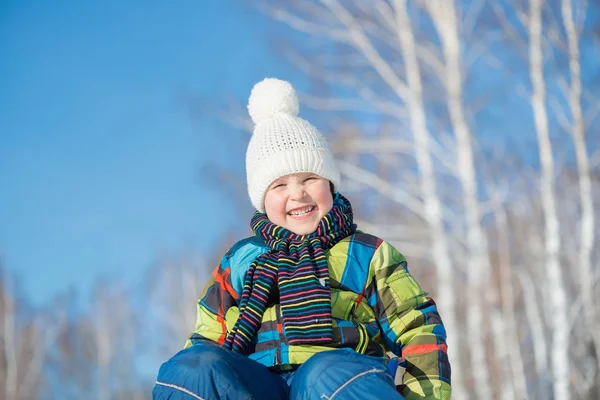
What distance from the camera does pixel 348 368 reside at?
1.75 meters

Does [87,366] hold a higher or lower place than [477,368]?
higher

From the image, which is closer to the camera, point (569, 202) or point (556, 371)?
point (556, 371)

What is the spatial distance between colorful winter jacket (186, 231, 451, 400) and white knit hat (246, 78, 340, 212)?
0.27 meters

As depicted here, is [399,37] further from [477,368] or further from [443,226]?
[477,368]

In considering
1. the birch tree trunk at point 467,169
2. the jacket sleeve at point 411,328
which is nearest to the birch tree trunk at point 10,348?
the birch tree trunk at point 467,169

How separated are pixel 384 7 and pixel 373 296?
682 cm

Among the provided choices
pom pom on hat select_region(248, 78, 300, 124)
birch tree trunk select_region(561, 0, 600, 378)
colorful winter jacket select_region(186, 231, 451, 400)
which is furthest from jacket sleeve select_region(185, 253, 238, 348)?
birch tree trunk select_region(561, 0, 600, 378)

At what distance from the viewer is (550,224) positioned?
7457 mm

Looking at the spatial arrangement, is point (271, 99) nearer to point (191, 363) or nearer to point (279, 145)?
point (279, 145)

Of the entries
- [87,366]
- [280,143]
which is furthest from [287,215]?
[87,366]

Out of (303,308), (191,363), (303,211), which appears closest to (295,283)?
(303,308)

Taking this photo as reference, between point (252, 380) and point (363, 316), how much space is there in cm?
51

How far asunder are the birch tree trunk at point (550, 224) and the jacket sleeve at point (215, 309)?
5162 millimetres

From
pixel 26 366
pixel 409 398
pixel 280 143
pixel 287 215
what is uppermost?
pixel 26 366
